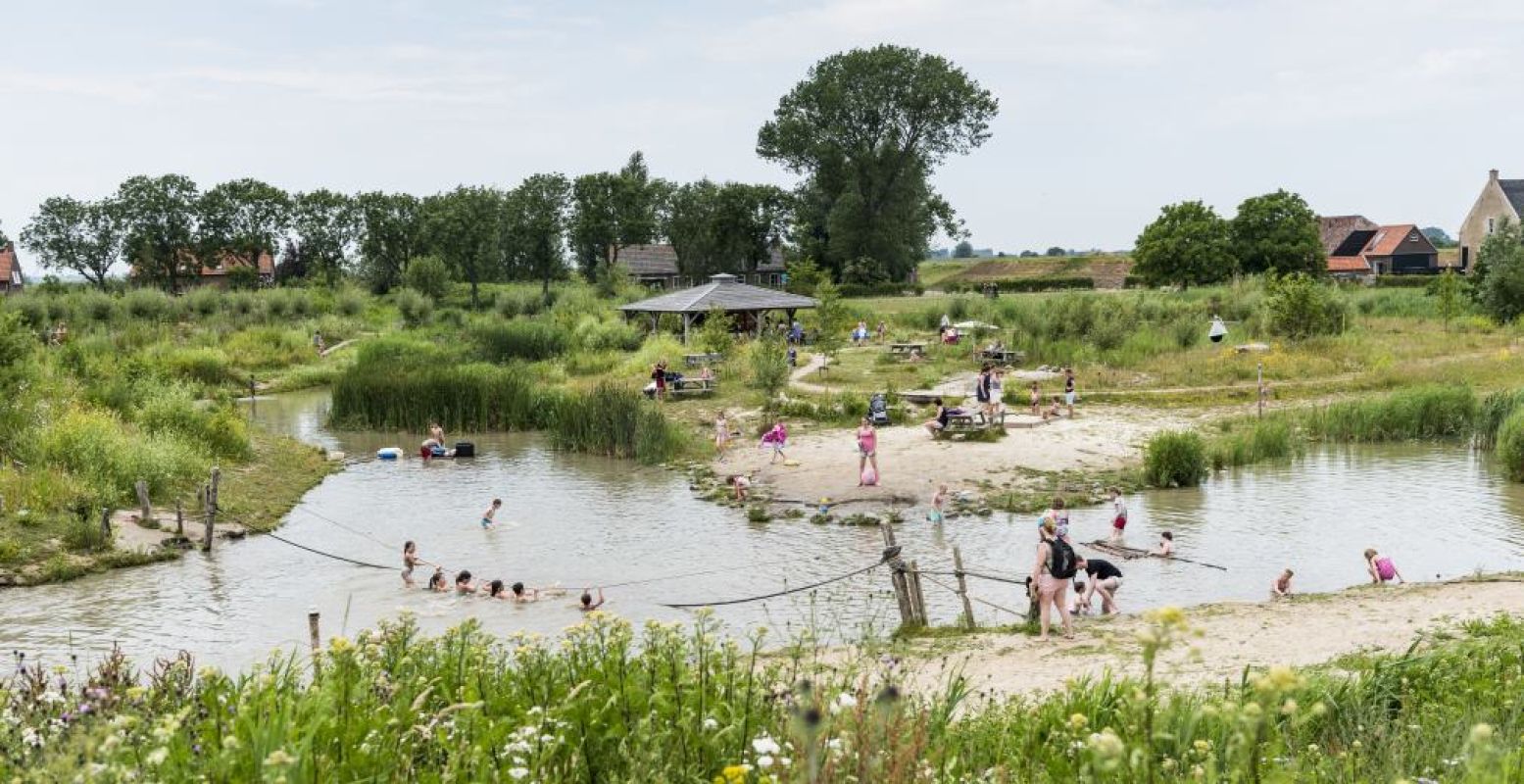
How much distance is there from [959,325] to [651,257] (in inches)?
1822

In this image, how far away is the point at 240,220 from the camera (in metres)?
79.7

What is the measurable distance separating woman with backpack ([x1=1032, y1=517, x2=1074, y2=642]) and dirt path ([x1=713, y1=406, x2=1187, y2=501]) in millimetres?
8707

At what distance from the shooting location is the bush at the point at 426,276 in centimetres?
6475

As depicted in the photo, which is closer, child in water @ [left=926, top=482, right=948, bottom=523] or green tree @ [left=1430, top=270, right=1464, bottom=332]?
child in water @ [left=926, top=482, right=948, bottom=523]

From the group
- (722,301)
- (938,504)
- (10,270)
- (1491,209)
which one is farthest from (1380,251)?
(10,270)

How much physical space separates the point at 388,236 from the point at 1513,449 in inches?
2639

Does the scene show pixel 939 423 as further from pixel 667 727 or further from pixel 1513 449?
pixel 667 727

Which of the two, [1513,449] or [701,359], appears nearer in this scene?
[1513,449]

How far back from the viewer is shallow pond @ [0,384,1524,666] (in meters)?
14.3

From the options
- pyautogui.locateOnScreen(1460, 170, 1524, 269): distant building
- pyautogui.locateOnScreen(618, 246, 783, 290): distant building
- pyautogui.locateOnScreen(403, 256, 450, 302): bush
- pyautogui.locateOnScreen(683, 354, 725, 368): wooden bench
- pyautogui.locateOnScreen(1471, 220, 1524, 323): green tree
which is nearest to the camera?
pyautogui.locateOnScreen(683, 354, 725, 368): wooden bench

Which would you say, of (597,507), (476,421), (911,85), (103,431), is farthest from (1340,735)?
(911,85)

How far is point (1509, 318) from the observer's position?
40.5m

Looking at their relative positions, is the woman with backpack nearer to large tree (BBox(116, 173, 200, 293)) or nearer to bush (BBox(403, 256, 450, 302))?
bush (BBox(403, 256, 450, 302))

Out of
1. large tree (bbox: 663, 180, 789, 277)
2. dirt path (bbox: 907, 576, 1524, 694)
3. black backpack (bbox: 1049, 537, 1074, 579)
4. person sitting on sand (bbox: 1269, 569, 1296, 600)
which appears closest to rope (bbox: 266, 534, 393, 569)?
dirt path (bbox: 907, 576, 1524, 694)
